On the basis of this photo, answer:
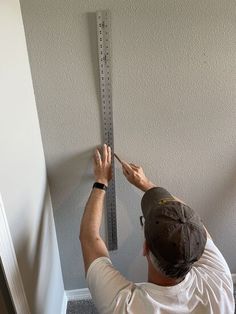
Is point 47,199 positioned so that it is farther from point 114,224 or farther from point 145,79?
point 145,79

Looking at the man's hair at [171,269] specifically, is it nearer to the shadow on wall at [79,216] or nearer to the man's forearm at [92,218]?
the man's forearm at [92,218]

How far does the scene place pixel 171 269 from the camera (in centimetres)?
84

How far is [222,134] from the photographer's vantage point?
4.72 feet

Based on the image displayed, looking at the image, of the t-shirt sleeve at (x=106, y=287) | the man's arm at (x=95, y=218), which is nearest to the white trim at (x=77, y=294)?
the man's arm at (x=95, y=218)

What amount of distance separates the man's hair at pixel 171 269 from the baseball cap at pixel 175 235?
1cm

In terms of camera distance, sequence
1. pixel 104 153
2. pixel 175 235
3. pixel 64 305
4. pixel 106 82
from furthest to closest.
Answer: pixel 64 305
pixel 104 153
pixel 106 82
pixel 175 235

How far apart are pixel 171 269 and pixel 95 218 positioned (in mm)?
411

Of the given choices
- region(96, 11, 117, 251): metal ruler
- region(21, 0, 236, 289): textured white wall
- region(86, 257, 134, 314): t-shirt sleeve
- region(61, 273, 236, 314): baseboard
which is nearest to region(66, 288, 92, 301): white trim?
region(61, 273, 236, 314): baseboard

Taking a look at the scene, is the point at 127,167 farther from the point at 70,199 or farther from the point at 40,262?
the point at 40,262

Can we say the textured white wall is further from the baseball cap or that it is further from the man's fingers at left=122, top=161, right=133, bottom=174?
the baseball cap

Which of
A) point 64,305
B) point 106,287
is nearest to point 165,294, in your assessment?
point 106,287

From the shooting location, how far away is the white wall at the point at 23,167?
932 mm

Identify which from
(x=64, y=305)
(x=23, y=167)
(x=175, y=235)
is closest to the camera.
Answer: (x=175, y=235)

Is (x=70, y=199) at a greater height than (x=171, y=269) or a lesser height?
lesser
